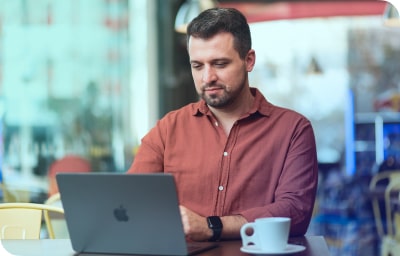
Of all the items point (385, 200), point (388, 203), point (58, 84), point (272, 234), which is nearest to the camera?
point (272, 234)

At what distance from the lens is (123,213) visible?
1.97 meters

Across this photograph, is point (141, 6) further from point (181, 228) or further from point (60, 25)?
point (181, 228)

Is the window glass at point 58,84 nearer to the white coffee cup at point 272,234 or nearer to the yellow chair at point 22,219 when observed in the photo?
the yellow chair at point 22,219

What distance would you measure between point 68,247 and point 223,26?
77 cm

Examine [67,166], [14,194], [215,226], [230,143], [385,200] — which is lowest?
[385,200]

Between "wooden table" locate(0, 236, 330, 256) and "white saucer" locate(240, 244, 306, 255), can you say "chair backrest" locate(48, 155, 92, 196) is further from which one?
"white saucer" locate(240, 244, 306, 255)

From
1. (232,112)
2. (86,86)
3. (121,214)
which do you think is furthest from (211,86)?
(86,86)

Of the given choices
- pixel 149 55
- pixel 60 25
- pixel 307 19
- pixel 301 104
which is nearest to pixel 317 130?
pixel 301 104

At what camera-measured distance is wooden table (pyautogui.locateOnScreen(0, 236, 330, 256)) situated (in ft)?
6.57

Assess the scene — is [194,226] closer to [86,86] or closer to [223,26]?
[223,26]

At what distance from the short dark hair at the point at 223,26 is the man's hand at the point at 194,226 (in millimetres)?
583

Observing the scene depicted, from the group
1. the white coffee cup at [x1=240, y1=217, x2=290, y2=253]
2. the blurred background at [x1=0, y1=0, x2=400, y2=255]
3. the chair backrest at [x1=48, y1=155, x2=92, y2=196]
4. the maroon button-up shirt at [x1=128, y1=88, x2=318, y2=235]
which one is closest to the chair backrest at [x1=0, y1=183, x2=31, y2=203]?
the blurred background at [x1=0, y1=0, x2=400, y2=255]

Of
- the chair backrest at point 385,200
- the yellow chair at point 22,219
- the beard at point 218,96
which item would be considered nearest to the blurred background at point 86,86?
the chair backrest at point 385,200

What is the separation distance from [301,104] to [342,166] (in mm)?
620
